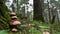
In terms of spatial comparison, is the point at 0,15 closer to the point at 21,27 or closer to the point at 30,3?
the point at 21,27

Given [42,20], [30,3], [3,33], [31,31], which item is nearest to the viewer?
[3,33]

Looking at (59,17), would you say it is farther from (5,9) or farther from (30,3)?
(5,9)

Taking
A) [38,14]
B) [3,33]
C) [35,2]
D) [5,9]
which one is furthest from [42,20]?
[3,33]

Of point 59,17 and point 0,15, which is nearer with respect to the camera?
point 0,15

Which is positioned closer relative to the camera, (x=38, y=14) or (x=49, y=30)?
(x=49, y=30)

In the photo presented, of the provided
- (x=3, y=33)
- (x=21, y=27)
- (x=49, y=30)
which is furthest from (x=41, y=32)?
(x=3, y=33)

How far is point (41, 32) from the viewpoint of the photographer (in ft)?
13.4

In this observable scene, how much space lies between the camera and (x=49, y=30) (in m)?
4.12

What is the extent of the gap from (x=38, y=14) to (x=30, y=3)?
58cm

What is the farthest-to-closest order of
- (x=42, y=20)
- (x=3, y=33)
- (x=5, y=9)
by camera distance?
(x=42, y=20) < (x=5, y=9) < (x=3, y=33)

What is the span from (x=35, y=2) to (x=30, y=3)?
334 millimetres

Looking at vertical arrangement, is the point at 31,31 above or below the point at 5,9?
below

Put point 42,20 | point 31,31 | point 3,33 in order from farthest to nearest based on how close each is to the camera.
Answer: point 42,20, point 31,31, point 3,33

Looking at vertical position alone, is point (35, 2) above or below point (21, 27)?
above
